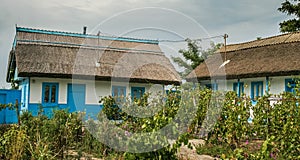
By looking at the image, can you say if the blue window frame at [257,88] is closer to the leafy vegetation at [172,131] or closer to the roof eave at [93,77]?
A: the roof eave at [93,77]

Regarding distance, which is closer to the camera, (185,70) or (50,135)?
(50,135)

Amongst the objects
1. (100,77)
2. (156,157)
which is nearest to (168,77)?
(100,77)

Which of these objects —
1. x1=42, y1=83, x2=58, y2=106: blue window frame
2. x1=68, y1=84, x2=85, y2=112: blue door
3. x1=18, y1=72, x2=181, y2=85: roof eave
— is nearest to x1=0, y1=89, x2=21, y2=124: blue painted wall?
x1=42, y1=83, x2=58, y2=106: blue window frame

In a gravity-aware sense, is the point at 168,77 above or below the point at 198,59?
below

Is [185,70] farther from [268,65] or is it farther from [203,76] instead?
[268,65]

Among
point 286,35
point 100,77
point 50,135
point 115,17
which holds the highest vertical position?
point 286,35

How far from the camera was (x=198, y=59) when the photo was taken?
29906mm

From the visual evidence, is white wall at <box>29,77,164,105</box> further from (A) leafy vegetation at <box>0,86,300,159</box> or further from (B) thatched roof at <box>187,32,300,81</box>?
(A) leafy vegetation at <box>0,86,300,159</box>

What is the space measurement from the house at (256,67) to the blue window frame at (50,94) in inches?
344

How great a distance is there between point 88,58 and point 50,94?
3076mm

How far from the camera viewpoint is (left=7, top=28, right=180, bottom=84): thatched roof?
1720 cm

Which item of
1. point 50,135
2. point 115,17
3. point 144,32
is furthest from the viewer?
point 144,32

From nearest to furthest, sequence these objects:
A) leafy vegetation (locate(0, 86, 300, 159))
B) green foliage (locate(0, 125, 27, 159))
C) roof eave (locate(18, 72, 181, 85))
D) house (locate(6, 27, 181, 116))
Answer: leafy vegetation (locate(0, 86, 300, 159)) < green foliage (locate(0, 125, 27, 159)) < roof eave (locate(18, 72, 181, 85)) < house (locate(6, 27, 181, 116))

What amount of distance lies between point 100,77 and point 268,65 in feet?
26.3
